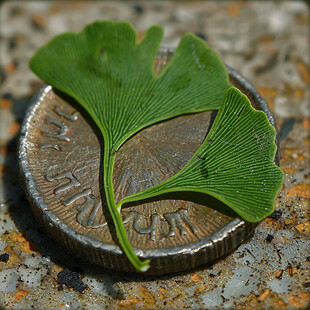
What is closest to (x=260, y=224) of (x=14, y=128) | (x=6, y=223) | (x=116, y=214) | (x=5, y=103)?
(x=116, y=214)

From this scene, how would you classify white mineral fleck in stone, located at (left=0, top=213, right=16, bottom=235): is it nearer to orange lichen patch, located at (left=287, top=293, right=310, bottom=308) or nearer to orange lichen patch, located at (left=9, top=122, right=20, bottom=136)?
orange lichen patch, located at (left=9, top=122, right=20, bottom=136)

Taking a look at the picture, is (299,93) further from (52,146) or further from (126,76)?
(52,146)

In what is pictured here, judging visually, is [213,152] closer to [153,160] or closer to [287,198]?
[153,160]

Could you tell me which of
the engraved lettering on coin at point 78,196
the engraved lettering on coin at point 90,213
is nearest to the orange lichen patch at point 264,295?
the engraved lettering on coin at point 90,213

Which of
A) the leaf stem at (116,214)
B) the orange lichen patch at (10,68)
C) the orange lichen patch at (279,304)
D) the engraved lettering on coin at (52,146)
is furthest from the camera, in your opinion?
the orange lichen patch at (10,68)

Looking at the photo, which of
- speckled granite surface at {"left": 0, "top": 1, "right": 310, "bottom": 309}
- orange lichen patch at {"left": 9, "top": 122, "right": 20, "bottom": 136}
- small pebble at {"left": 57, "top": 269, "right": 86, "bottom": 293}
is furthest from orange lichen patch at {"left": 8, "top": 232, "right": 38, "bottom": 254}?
orange lichen patch at {"left": 9, "top": 122, "right": 20, "bottom": 136}

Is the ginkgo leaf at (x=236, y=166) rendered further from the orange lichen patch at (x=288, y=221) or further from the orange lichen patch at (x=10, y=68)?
the orange lichen patch at (x=10, y=68)
